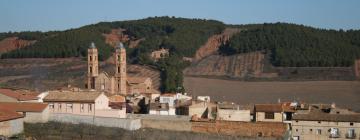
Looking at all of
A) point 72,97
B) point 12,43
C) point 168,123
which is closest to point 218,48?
point 12,43

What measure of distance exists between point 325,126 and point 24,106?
17.7m

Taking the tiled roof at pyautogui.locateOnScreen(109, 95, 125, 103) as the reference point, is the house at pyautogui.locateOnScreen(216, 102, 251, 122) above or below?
below

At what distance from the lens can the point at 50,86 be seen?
2970 inches

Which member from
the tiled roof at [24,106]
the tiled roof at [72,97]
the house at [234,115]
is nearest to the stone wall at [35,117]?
the tiled roof at [24,106]

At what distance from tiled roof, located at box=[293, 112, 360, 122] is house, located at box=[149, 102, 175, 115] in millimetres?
10031

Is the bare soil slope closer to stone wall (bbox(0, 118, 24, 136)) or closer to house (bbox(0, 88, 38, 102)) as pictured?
house (bbox(0, 88, 38, 102))

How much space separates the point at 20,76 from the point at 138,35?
3779 cm

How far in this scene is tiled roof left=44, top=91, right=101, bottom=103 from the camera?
4488cm

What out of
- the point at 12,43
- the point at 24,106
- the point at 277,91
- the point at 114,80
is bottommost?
the point at 277,91

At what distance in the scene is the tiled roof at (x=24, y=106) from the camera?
1625 inches

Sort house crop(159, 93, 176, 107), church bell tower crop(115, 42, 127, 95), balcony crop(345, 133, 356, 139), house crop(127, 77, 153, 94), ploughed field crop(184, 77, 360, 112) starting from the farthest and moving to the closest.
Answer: ploughed field crop(184, 77, 360, 112) < house crop(127, 77, 153, 94) < church bell tower crop(115, 42, 127, 95) < house crop(159, 93, 176, 107) < balcony crop(345, 133, 356, 139)

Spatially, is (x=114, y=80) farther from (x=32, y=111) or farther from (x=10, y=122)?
(x=10, y=122)

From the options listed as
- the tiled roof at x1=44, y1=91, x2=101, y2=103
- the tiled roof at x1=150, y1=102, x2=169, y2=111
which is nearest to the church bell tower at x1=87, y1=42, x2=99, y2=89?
the tiled roof at x1=150, y1=102, x2=169, y2=111

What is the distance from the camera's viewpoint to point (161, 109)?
1895 inches
